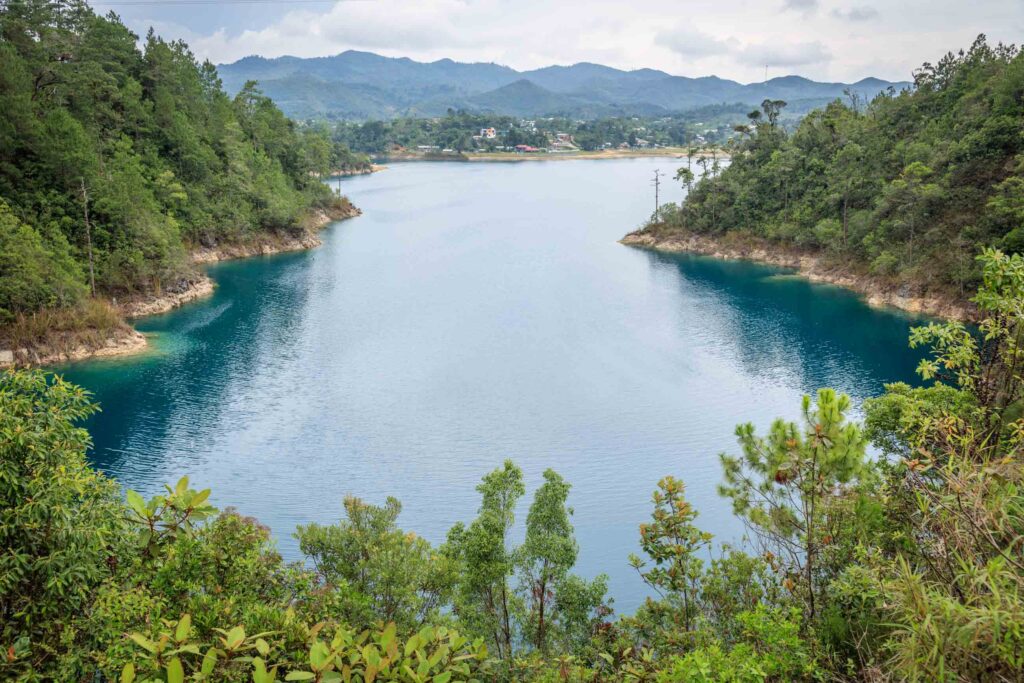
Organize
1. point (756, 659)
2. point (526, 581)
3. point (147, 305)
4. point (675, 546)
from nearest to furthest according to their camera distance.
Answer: point (756, 659)
point (675, 546)
point (526, 581)
point (147, 305)

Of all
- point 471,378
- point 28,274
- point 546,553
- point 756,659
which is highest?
point 28,274

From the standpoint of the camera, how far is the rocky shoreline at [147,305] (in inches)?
1146

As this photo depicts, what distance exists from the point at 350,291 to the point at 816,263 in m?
29.6

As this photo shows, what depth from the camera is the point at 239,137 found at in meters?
61.2

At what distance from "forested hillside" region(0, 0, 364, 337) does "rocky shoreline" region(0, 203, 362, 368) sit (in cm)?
71

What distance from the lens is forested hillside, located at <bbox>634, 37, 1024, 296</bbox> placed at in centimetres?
3659

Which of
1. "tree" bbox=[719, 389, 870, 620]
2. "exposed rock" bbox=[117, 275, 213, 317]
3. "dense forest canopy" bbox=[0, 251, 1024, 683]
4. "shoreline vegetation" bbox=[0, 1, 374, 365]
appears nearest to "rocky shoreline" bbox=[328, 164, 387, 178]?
"shoreline vegetation" bbox=[0, 1, 374, 365]

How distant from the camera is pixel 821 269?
154ft

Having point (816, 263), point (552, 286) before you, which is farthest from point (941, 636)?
point (816, 263)

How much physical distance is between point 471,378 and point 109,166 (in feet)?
85.8

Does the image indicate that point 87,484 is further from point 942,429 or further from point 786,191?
point 786,191

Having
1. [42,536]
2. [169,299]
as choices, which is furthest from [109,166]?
[42,536]

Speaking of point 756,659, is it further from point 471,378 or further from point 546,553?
point 471,378

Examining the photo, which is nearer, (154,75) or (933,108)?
(933,108)
